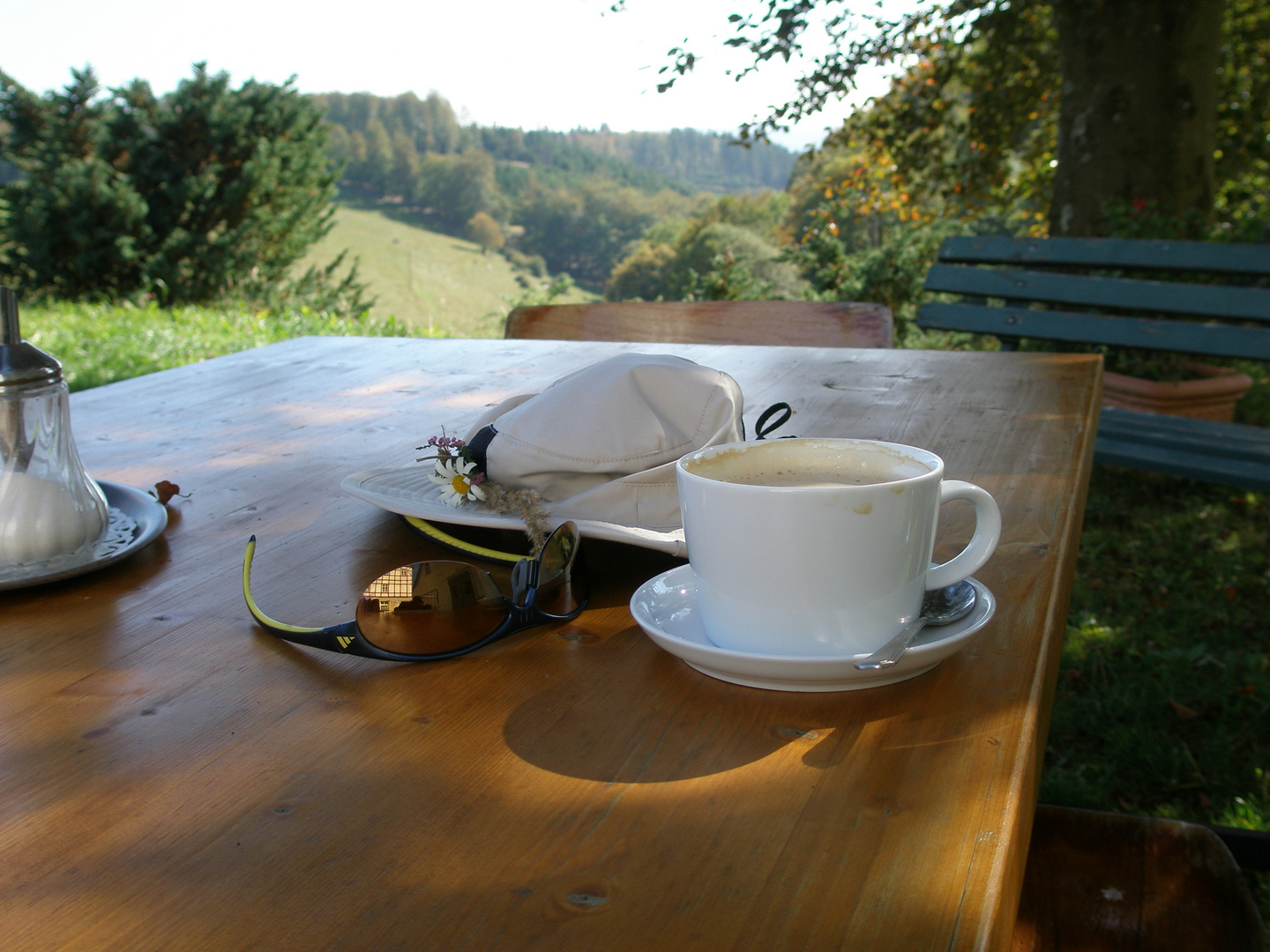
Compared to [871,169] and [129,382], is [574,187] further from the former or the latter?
[129,382]

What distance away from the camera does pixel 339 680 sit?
0.57 m

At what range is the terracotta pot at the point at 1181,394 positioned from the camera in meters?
3.32

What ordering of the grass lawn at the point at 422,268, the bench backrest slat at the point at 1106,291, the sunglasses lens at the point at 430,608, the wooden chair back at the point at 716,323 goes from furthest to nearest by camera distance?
the grass lawn at the point at 422,268, the bench backrest slat at the point at 1106,291, the wooden chair back at the point at 716,323, the sunglasses lens at the point at 430,608

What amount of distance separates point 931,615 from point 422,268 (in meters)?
17.7

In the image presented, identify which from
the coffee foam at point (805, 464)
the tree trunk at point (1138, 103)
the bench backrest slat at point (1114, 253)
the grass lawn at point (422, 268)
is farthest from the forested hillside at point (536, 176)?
the coffee foam at point (805, 464)

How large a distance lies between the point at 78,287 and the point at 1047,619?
9.83 metres

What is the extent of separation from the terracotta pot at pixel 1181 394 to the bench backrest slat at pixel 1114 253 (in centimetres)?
54

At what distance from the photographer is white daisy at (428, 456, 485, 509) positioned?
0.76 metres

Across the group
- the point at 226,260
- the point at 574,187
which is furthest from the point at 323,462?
the point at 574,187

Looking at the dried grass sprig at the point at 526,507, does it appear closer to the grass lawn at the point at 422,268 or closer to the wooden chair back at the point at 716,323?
the wooden chair back at the point at 716,323

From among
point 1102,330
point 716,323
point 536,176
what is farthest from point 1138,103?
point 536,176

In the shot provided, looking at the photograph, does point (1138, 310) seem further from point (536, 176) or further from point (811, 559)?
point (536, 176)

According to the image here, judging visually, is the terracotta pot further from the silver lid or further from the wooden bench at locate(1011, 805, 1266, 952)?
the silver lid

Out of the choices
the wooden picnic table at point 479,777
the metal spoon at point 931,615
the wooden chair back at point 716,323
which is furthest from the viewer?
the wooden chair back at point 716,323
